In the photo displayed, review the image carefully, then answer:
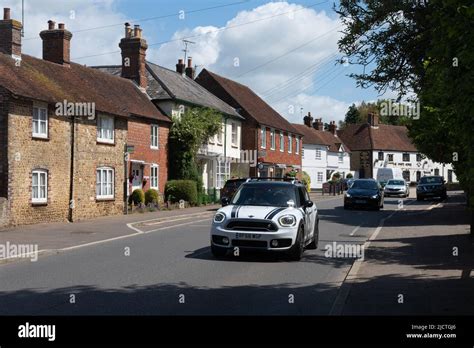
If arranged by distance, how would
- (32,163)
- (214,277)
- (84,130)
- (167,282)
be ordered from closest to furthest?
(167,282)
(214,277)
(32,163)
(84,130)

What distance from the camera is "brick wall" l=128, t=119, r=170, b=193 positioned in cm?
3209

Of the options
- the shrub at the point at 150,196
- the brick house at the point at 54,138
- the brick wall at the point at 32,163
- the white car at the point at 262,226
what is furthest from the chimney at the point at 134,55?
the white car at the point at 262,226

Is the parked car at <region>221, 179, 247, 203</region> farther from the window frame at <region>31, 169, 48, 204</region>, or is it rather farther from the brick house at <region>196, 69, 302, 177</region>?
the brick house at <region>196, 69, 302, 177</region>

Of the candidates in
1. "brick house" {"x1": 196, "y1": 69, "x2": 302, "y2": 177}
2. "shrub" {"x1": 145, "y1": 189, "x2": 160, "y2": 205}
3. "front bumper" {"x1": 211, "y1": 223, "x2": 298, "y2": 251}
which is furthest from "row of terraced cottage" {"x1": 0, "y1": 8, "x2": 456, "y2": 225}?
"front bumper" {"x1": 211, "y1": 223, "x2": 298, "y2": 251}

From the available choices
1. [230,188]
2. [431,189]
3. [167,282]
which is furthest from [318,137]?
[167,282]

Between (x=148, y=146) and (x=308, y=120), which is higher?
(x=308, y=120)

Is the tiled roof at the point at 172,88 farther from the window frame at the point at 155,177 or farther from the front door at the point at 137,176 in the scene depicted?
the front door at the point at 137,176

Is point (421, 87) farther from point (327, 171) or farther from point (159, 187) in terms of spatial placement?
point (327, 171)

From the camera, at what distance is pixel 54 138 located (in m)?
23.5

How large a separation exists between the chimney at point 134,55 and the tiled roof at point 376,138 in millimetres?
54921

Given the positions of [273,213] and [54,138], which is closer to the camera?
[273,213]

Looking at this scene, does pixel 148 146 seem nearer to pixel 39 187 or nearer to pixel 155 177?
pixel 155 177

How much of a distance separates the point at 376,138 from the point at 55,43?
213 ft

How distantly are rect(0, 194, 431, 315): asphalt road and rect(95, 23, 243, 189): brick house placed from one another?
19.1 m
